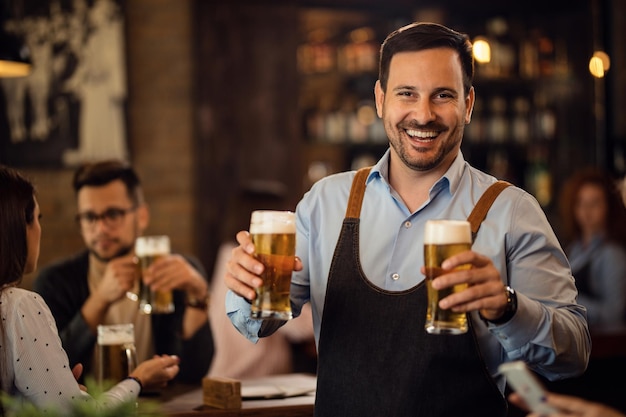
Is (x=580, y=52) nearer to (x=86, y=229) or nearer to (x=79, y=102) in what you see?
(x=79, y=102)

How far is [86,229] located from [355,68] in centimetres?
381

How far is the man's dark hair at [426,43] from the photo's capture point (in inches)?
93.5

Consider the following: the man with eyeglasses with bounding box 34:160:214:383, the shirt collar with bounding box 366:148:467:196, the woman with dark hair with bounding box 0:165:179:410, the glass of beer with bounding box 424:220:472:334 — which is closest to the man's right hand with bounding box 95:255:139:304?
the man with eyeglasses with bounding box 34:160:214:383

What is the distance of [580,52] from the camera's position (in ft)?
24.0

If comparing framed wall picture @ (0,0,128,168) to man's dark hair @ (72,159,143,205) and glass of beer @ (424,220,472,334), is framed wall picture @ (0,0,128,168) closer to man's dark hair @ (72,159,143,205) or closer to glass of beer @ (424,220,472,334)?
man's dark hair @ (72,159,143,205)

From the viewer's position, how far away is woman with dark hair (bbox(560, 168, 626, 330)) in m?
5.53

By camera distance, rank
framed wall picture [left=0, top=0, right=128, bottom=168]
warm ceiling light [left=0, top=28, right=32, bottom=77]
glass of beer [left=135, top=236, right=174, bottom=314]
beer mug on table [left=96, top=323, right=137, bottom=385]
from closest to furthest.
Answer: beer mug on table [left=96, top=323, right=137, bottom=385], glass of beer [left=135, top=236, right=174, bottom=314], warm ceiling light [left=0, top=28, right=32, bottom=77], framed wall picture [left=0, top=0, right=128, bottom=168]

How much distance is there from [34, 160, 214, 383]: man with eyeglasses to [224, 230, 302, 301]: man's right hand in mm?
1174

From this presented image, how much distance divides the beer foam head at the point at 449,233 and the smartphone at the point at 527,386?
408mm

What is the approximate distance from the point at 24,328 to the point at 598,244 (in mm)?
4206

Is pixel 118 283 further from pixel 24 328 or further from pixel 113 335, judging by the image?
pixel 24 328

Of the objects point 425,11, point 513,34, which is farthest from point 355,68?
point 513,34

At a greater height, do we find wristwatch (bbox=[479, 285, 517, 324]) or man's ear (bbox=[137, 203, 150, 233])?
man's ear (bbox=[137, 203, 150, 233])

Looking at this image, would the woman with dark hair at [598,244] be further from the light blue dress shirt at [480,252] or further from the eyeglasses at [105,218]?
the light blue dress shirt at [480,252]
